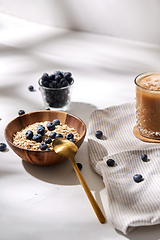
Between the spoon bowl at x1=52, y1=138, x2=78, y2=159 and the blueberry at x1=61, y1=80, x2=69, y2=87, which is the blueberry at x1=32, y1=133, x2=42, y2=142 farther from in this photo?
the blueberry at x1=61, y1=80, x2=69, y2=87

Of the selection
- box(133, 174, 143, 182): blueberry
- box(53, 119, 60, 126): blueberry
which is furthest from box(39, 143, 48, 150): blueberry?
box(133, 174, 143, 182): blueberry

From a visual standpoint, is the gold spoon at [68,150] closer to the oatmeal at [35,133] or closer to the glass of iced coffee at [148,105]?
the oatmeal at [35,133]

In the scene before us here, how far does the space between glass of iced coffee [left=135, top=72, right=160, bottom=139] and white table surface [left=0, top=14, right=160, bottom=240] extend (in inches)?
8.7

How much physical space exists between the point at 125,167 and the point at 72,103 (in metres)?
0.56

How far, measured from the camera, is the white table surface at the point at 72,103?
81 cm

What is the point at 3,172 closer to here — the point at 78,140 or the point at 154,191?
the point at 78,140

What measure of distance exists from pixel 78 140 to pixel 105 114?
0.30 metres

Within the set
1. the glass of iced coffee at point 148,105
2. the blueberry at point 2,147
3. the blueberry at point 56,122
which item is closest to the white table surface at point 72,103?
the blueberry at point 2,147

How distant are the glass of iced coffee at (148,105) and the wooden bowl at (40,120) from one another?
0.72 ft

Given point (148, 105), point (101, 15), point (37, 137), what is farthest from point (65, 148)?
point (101, 15)

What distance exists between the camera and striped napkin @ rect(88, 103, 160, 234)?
2.66ft

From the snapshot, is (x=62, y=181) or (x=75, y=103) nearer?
(x=62, y=181)

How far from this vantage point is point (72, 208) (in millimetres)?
873

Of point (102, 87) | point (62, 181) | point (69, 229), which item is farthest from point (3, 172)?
point (102, 87)
